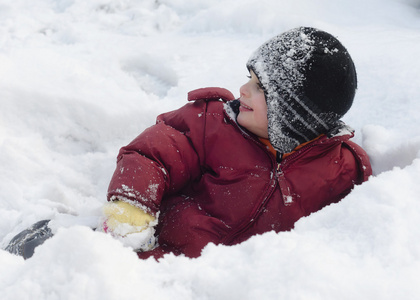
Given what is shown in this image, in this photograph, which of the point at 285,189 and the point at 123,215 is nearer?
the point at 123,215

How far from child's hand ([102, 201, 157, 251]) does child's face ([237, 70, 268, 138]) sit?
1.51 ft

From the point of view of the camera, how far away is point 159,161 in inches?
53.8

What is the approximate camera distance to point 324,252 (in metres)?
0.71

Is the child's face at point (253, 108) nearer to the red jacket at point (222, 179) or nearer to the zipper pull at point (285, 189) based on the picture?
the red jacket at point (222, 179)

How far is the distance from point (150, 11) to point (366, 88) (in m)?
1.90

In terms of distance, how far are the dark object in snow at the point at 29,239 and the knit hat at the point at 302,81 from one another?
0.82 metres

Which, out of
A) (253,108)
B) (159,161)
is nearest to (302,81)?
(253,108)

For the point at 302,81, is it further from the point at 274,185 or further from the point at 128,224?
the point at 128,224

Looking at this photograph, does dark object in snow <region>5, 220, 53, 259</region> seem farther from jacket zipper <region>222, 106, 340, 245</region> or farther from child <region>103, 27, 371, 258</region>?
jacket zipper <region>222, 106, 340, 245</region>

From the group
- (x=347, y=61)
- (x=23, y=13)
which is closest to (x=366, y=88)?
(x=347, y=61)

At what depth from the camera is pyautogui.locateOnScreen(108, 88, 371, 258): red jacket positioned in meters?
1.31

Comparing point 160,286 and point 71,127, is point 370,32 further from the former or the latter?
point 160,286

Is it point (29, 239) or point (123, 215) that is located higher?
point (123, 215)

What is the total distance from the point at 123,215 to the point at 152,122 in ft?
2.60
